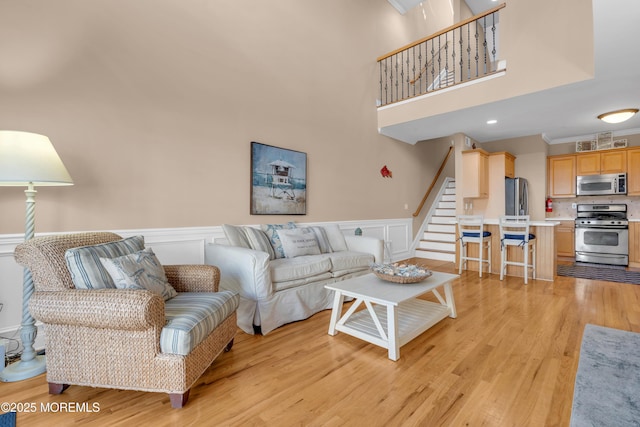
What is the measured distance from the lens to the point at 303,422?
1422 mm

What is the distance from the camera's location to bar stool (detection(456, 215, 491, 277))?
4.47m

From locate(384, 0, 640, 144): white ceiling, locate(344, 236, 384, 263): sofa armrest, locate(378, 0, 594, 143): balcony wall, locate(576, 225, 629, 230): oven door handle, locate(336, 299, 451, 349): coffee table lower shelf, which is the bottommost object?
locate(336, 299, 451, 349): coffee table lower shelf

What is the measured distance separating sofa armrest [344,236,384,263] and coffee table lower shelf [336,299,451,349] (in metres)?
0.80

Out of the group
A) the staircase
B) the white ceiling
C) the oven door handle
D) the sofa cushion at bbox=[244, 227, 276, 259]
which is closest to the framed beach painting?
the sofa cushion at bbox=[244, 227, 276, 259]

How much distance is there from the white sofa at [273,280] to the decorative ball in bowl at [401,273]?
2.11 ft

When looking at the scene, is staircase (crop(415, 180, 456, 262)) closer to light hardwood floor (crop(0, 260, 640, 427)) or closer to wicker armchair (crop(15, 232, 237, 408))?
light hardwood floor (crop(0, 260, 640, 427))

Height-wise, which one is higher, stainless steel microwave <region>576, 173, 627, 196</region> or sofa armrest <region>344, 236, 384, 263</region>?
stainless steel microwave <region>576, 173, 627, 196</region>

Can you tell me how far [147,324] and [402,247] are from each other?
16.5ft

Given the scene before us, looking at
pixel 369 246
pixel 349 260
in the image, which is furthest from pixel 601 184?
pixel 349 260

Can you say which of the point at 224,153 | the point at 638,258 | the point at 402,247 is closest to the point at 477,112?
the point at 402,247

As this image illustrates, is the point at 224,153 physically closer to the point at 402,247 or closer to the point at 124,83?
the point at 124,83

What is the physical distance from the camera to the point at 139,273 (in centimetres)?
174

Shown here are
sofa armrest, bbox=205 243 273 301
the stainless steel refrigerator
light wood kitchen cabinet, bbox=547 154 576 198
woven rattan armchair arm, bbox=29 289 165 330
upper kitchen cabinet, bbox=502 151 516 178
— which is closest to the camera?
woven rattan armchair arm, bbox=29 289 165 330

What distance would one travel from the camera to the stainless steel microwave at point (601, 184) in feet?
17.7
